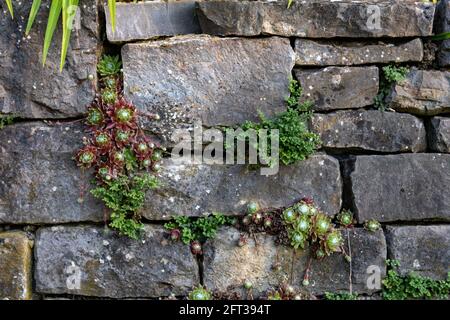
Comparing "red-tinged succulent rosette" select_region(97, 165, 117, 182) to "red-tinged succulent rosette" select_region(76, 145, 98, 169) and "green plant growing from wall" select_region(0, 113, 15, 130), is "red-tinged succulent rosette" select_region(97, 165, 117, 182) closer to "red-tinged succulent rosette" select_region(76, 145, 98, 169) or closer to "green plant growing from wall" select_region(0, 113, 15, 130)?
"red-tinged succulent rosette" select_region(76, 145, 98, 169)

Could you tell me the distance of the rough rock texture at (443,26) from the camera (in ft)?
9.54

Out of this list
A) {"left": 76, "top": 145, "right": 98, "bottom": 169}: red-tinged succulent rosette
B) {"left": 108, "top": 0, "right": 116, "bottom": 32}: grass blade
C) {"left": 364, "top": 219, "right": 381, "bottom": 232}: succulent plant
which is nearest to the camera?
{"left": 108, "top": 0, "right": 116, "bottom": 32}: grass blade

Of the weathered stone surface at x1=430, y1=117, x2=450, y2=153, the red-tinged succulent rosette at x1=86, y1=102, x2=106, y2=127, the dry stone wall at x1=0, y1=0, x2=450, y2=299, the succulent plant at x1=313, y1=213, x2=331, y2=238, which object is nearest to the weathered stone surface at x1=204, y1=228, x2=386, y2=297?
the dry stone wall at x1=0, y1=0, x2=450, y2=299

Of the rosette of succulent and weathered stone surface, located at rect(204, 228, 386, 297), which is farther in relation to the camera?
weathered stone surface, located at rect(204, 228, 386, 297)

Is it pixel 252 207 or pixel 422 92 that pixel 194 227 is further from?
pixel 422 92

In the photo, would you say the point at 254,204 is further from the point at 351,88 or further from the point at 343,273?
the point at 351,88

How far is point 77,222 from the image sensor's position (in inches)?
112

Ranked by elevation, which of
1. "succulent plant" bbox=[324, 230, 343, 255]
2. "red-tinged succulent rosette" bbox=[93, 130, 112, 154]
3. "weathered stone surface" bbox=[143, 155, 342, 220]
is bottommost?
"succulent plant" bbox=[324, 230, 343, 255]

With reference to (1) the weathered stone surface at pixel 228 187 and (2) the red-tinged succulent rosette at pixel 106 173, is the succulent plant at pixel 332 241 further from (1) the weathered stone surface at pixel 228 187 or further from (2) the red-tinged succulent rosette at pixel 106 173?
(2) the red-tinged succulent rosette at pixel 106 173

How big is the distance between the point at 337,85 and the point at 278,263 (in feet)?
3.32

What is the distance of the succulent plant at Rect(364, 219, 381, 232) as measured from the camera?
2871 millimetres

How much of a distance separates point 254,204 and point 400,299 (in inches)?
37.9

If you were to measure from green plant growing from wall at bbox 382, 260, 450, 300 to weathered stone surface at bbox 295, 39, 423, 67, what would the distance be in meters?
1.11

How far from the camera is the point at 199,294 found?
281cm
